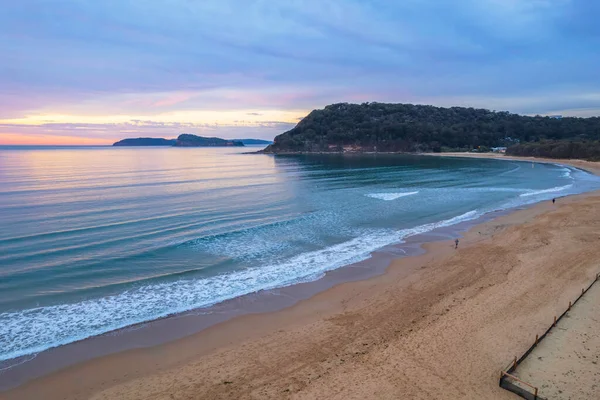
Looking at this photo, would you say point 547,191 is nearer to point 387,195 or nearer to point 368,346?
point 387,195

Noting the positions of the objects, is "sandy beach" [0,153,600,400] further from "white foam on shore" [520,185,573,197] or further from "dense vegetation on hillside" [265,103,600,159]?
"dense vegetation on hillside" [265,103,600,159]

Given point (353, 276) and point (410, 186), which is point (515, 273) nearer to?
point (353, 276)

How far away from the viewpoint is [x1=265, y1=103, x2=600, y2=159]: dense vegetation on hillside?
146875 millimetres

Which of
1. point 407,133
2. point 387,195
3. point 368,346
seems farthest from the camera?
point 407,133

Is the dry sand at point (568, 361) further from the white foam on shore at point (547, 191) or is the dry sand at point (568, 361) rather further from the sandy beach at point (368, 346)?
the white foam on shore at point (547, 191)

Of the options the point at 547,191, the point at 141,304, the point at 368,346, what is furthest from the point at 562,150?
the point at 141,304

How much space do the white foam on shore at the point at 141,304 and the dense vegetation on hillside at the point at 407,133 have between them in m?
136

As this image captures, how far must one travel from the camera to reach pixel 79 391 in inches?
312

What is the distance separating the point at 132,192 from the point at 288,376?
34156 millimetres

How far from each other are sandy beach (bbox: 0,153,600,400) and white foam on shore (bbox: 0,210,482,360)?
1.89 meters

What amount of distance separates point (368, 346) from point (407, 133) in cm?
15098

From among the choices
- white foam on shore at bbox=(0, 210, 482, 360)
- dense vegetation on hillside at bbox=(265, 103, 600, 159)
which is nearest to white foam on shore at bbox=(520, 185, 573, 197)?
white foam on shore at bbox=(0, 210, 482, 360)

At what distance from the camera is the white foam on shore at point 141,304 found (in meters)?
10.3

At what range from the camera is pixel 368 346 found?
9156 mm
